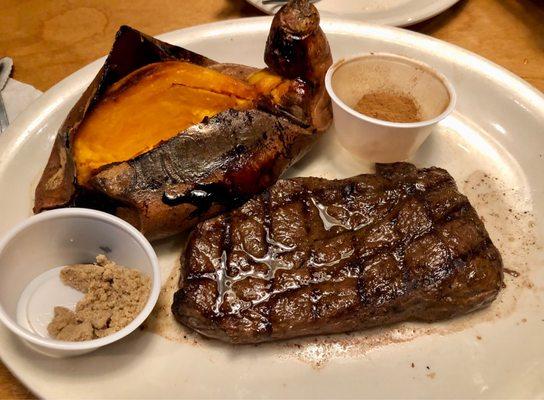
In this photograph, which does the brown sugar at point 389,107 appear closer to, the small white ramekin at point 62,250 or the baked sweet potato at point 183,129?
the baked sweet potato at point 183,129

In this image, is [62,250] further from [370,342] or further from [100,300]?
[370,342]

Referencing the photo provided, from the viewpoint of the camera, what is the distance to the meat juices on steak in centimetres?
159

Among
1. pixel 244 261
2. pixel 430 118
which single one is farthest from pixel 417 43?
pixel 244 261

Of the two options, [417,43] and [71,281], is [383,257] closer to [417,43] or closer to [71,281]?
[71,281]

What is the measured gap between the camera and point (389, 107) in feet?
6.90

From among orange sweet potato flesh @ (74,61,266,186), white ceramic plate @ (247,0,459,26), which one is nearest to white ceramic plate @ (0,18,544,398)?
orange sweet potato flesh @ (74,61,266,186)

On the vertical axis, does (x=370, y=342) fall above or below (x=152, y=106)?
below

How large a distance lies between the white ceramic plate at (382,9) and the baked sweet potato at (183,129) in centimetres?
72

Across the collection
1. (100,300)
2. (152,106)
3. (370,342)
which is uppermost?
(152,106)

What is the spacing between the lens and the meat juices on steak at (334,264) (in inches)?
62.7

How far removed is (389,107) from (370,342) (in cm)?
94

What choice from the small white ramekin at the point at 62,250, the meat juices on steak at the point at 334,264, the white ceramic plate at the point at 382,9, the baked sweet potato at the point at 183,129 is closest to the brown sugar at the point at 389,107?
the baked sweet potato at the point at 183,129

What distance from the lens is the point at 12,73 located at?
101 inches

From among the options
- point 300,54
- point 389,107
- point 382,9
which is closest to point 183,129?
point 300,54
